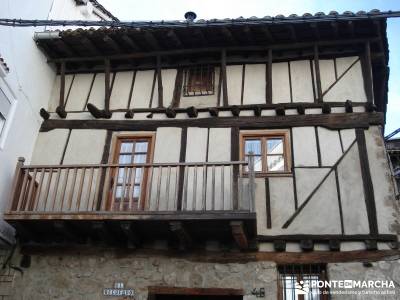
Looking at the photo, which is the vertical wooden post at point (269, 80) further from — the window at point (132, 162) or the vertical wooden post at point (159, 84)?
the window at point (132, 162)

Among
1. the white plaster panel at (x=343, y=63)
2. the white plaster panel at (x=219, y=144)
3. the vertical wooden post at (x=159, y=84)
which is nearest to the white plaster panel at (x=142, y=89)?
the vertical wooden post at (x=159, y=84)

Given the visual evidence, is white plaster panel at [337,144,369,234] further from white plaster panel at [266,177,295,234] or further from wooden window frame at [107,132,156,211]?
wooden window frame at [107,132,156,211]

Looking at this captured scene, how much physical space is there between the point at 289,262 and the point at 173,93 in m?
4.53

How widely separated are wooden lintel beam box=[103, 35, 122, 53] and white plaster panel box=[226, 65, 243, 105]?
2568 millimetres

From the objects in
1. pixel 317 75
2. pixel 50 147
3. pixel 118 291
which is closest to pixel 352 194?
pixel 317 75

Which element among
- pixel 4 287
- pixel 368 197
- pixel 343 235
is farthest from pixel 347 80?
pixel 4 287

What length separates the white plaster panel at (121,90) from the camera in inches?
422

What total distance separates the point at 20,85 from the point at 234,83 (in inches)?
181

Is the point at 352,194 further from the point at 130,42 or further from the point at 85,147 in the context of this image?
the point at 130,42

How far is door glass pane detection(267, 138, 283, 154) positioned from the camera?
9.48 m

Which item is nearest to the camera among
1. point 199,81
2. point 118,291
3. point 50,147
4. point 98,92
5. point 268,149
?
point 118,291

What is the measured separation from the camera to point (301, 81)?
399 inches

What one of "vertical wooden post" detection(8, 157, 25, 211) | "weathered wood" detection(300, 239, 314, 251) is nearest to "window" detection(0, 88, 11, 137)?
"vertical wooden post" detection(8, 157, 25, 211)

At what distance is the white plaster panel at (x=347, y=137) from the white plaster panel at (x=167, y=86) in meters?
3.78
